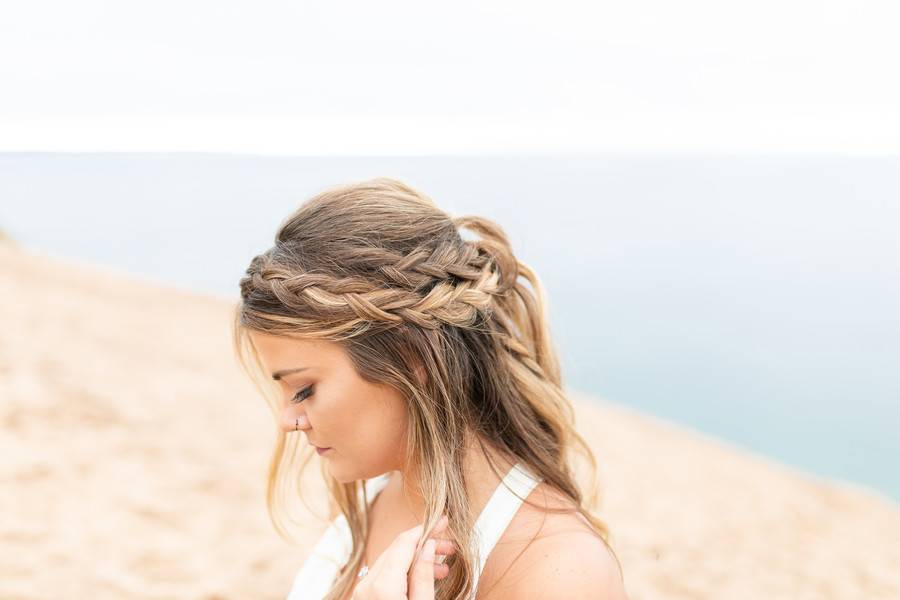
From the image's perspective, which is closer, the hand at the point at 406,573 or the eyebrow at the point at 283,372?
the hand at the point at 406,573

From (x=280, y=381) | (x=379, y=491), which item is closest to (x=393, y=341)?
(x=280, y=381)

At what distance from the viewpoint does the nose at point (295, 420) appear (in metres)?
1.57

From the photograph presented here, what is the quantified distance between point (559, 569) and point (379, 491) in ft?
2.54

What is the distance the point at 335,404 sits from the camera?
1521 millimetres

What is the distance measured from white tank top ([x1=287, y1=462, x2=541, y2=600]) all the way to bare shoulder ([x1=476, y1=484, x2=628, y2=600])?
0.7 inches

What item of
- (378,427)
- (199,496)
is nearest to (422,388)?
(378,427)

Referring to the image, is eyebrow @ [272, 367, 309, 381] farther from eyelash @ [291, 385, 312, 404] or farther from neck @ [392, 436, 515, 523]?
neck @ [392, 436, 515, 523]

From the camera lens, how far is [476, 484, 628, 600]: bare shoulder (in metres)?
1.39

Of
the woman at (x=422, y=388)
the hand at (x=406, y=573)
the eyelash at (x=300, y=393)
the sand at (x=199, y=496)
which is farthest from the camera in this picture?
the sand at (x=199, y=496)

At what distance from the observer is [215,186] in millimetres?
16594

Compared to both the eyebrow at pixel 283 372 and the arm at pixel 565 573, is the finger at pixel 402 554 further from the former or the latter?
the eyebrow at pixel 283 372

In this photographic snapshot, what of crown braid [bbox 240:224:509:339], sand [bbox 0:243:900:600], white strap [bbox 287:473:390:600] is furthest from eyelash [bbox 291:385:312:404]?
sand [bbox 0:243:900:600]

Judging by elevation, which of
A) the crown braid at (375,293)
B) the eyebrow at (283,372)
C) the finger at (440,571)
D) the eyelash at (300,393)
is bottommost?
the finger at (440,571)

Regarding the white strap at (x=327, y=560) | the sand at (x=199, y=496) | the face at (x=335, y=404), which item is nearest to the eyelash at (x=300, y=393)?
the face at (x=335, y=404)
